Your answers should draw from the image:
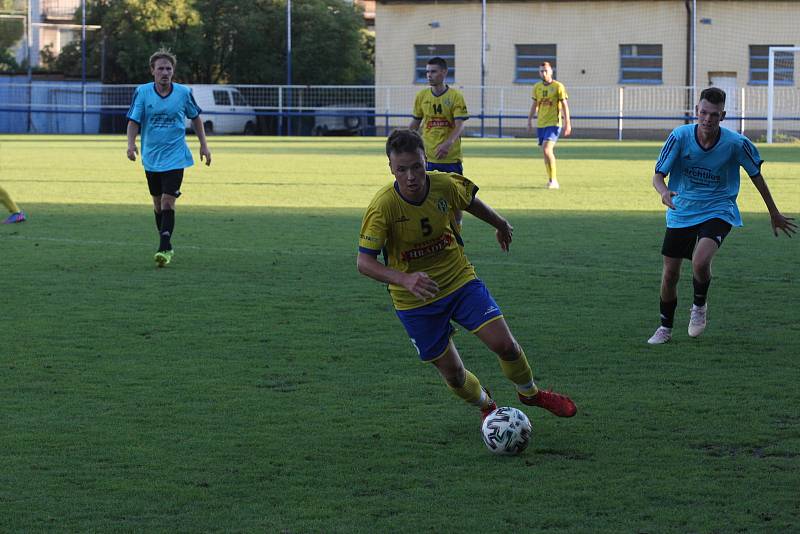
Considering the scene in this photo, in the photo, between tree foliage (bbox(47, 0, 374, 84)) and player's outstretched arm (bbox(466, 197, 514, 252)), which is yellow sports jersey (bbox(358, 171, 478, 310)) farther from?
tree foliage (bbox(47, 0, 374, 84))

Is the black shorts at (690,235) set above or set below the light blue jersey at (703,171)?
below

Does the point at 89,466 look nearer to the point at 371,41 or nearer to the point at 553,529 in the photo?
the point at 553,529

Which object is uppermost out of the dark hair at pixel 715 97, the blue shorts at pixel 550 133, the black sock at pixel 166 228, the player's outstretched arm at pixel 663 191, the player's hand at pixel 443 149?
the blue shorts at pixel 550 133

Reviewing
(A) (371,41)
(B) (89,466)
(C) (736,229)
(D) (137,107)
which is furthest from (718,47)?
(B) (89,466)

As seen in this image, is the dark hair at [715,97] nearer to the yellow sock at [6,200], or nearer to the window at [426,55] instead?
the yellow sock at [6,200]

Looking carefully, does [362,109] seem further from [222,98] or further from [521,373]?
[521,373]

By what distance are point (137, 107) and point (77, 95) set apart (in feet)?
133

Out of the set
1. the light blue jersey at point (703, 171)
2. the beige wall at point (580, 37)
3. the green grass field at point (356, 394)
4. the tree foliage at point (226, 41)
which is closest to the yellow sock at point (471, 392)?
the green grass field at point (356, 394)

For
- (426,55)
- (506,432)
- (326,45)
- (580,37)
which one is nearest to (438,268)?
(506,432)

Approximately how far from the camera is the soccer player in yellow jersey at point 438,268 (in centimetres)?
561

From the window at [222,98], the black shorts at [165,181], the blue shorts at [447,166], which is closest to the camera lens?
the black shorts at [165,181]

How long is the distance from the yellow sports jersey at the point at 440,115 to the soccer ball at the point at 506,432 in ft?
30.2

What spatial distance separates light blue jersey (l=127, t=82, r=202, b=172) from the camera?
39.8 feet

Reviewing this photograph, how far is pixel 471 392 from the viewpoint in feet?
19.7
